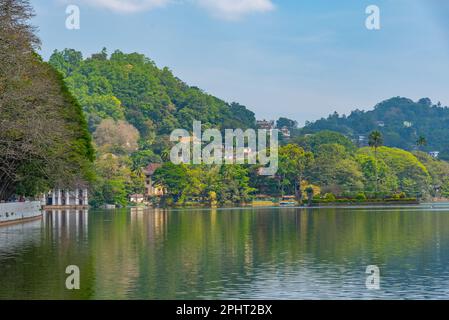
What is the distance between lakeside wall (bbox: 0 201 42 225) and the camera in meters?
65.8

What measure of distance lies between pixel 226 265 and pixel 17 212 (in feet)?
142

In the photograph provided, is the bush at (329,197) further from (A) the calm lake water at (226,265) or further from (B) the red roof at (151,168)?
(A) the calm lake water at (226,265)

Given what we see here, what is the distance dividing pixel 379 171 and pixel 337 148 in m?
10.5

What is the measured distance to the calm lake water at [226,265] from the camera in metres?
25.1

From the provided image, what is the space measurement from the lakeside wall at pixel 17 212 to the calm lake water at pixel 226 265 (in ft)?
51.6

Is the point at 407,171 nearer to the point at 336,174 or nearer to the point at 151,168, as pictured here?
the point at 336,174

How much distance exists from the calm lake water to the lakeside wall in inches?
619

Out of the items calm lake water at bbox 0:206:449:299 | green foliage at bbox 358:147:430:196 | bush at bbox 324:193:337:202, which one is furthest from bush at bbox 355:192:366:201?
calm lake water at bbox 0:206:449:299

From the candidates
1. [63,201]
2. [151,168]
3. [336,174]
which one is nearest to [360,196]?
[336,174]

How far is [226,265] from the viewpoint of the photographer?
3231cm

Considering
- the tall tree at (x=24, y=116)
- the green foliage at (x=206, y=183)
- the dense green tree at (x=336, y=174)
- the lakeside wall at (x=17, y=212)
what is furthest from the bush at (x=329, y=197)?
the tall tree at (x=24, y=116)

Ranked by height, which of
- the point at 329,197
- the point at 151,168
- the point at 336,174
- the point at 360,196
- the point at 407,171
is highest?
the point at 151,168

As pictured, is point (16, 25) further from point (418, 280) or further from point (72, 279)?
point (418, 280)

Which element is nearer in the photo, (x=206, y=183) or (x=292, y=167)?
(x=206, y=183)
